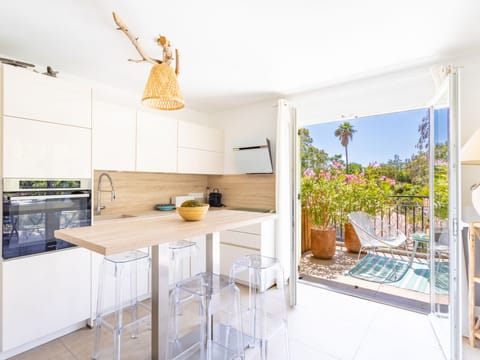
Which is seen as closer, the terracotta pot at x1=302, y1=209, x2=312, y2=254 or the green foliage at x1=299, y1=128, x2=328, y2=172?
the terracotta pot at x1=302, y1=209, x2=312, y2=254

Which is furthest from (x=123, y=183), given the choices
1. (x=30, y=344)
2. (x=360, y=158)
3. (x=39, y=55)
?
(x=360, y=158)

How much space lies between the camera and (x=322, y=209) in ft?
14.1

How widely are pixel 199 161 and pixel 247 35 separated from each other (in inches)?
74.8

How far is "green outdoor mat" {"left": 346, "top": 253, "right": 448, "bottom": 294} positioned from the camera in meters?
3.19

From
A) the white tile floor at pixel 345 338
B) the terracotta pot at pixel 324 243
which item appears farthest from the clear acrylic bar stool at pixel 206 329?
the terracotta pot at pixel 324 243

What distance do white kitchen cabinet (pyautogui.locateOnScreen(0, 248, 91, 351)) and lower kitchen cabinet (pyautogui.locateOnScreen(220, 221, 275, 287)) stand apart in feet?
5.16

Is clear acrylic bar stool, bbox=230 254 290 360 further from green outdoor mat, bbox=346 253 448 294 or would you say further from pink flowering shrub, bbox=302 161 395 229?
pink flowering shrub, bbox=302 161 395 229

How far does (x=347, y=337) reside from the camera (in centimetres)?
209

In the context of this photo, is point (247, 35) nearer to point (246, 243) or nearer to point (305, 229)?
point (246, 243)

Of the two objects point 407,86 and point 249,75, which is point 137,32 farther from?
point 407,86

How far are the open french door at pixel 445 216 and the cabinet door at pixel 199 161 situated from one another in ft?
8.39

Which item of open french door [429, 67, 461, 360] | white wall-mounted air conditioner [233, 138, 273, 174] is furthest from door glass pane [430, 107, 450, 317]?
white wall-mounted air conditioner [233, 138, 273, 174]

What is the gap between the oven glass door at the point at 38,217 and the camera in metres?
1.79

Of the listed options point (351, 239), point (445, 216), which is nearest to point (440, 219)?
point (445, 216)
